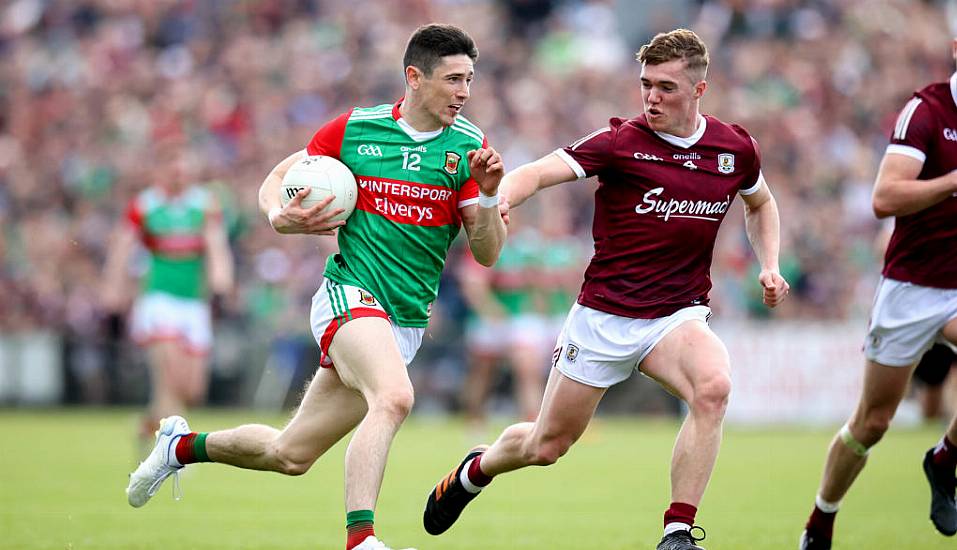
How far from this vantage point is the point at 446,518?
28.0 ft

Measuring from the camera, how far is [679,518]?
284 inches

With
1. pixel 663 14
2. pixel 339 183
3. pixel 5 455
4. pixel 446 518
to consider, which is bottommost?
pixel 5 455

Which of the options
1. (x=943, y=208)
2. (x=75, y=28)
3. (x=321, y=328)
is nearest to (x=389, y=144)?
(x=321, y=328)

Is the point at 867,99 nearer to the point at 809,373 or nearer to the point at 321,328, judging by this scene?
the point at 809,373

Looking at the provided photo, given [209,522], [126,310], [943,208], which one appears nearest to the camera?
[943,208]

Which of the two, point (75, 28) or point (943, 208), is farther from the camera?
point (75, 28)

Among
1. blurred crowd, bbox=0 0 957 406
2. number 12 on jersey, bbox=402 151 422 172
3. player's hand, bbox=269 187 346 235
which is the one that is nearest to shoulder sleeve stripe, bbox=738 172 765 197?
number 12 on jersey, bbox=402 151 422 172

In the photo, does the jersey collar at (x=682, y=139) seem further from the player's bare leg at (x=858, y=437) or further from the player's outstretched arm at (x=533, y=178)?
the player's bare leg at (x=858, y=437)

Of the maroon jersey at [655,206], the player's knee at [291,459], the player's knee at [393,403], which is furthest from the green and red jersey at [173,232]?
the player's knee at [393,403]

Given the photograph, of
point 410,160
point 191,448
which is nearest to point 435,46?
point 410,160

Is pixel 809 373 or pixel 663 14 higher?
pixel 663 14

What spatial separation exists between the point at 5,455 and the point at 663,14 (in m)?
14.6

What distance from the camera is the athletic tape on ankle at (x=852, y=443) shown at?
8.12 m

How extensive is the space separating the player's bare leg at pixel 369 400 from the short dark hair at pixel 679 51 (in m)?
2.05
